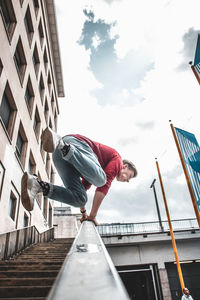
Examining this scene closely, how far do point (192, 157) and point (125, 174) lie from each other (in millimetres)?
6267

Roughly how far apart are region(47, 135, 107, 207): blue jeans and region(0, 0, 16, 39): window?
397 inches

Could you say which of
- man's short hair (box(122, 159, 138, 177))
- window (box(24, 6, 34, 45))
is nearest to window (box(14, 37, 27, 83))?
window (box(24, 6, 34, 45))

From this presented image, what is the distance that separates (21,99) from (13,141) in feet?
9.31

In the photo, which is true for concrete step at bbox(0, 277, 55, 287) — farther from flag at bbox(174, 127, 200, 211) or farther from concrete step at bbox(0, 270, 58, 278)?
flag at bbox(174, 127, 200, 211)

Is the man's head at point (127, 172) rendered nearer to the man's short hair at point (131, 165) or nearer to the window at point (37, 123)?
the man's short hair at point (131, 165)

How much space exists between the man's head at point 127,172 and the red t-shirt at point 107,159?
395 millimetres

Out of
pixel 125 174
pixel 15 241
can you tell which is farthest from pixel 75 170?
pixel 15 241

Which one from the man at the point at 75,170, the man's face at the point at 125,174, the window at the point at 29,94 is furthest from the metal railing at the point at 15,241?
the window at the point at 29,94

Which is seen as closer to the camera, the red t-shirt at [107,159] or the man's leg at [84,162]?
the man's leg at [84,162]

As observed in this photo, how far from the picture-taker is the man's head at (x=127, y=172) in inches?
180

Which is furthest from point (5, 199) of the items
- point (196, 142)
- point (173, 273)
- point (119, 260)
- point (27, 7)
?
point (173, 273)

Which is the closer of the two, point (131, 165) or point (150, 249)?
point (131, 165)

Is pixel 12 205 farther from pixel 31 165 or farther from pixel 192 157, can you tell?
pixel 192 157

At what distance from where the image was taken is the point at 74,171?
3908 millimetres
